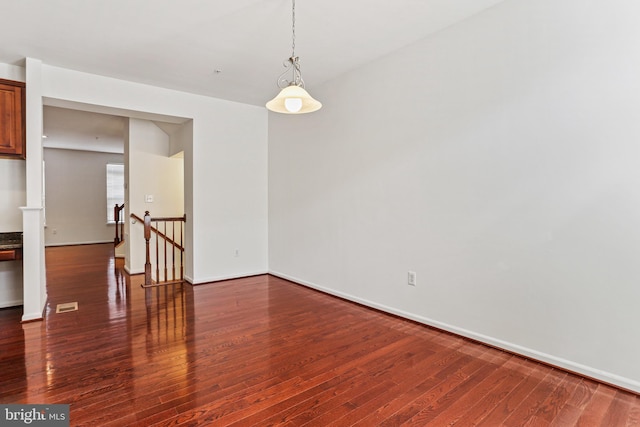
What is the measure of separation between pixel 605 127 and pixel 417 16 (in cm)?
165

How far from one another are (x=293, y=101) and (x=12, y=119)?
318 centimetres

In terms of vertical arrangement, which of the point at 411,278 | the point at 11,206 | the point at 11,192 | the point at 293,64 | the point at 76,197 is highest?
the point at 293,64

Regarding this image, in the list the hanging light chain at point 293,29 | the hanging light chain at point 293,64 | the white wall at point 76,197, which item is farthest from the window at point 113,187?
the hanging light chain at point 293,29

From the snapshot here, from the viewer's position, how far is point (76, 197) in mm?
9164

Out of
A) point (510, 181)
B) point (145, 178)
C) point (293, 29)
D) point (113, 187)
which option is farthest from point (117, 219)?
point (510, 181)

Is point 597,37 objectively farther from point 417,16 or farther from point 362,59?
point 362,59

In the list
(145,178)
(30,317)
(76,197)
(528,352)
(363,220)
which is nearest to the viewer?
(528,352)

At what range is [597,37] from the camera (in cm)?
217

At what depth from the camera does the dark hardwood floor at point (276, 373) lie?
1.87 metres

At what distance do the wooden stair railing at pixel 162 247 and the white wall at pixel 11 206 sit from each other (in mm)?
1338

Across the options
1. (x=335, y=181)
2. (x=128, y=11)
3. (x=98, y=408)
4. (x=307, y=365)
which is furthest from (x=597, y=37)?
(x=98, y=408)

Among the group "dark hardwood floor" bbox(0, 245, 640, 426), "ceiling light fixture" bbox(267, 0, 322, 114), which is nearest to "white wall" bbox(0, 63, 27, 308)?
"dark hardwood floor" bbox(0, 245, 640, 426)

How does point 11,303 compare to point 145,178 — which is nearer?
point 11,303

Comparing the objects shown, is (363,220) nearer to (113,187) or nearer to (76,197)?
(113,187)
